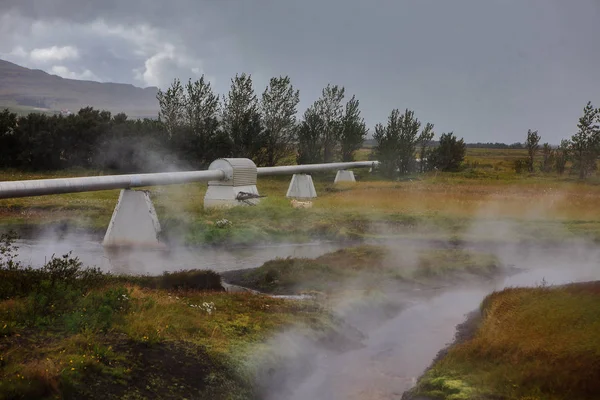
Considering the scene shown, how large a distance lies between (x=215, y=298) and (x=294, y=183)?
32.5 meters

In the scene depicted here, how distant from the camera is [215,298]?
54.5 feet

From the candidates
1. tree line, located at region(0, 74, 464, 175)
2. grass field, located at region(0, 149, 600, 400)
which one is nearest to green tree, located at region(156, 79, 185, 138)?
tree line, located at region(0, 74, 464, 175)

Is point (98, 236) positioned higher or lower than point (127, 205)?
lower

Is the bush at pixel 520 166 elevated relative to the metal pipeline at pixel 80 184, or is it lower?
elevated

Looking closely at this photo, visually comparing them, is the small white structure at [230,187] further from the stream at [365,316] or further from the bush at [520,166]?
the bush at [520,166]

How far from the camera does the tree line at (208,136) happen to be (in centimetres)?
6147

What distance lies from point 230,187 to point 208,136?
32781mm

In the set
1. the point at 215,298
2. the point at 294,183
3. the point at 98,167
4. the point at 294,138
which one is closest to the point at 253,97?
the point at 294,138

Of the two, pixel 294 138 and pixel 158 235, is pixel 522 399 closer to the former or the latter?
pixel 158 235

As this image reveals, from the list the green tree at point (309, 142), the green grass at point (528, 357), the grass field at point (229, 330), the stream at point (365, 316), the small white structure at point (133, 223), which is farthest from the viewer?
the green tree at point (309, 142)

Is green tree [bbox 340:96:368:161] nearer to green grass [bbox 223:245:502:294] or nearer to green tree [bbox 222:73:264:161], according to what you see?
green tree [bbox 222:73:264:161]

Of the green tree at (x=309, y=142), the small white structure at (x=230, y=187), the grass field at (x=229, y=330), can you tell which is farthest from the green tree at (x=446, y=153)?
the grass field at (x=229, y=330)

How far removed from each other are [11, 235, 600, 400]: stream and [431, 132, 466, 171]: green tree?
53780mm

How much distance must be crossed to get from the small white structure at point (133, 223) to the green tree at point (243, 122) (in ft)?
138
